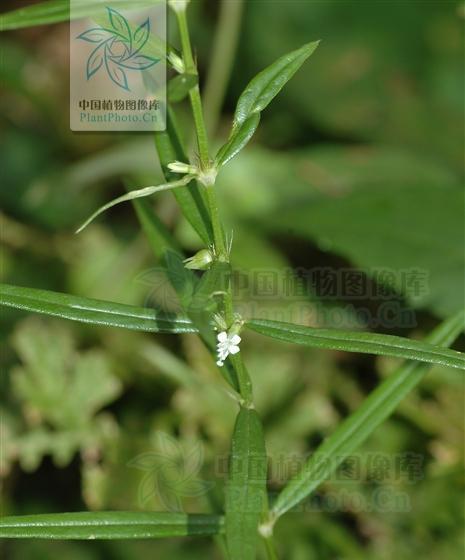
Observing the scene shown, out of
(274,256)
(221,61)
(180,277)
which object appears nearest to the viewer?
(180,277)

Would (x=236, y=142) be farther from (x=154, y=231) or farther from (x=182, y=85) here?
(x=154, y=231)

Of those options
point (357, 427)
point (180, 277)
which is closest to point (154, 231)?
point (180, 277)

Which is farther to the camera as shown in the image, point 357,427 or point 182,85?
point 357,427

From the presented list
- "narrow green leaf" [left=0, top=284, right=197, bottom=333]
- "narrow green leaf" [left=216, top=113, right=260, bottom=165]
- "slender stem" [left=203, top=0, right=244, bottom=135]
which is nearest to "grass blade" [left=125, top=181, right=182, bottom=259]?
"narrow green leaf" [left=0, top=284, right=197, bottom=333]

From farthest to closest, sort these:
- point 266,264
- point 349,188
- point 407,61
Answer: point 407,61, point 349,188, point 266,264

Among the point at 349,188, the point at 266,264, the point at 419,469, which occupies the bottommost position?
the point at 419,469

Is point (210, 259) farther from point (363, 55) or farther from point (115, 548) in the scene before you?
point (363, 55)

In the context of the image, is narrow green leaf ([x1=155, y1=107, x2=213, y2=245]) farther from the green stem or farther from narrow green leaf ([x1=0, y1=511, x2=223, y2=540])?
narrow green leaf ([x1=0, y1=511, x2=223, y2=540])

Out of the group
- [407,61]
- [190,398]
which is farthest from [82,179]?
[407,61]
